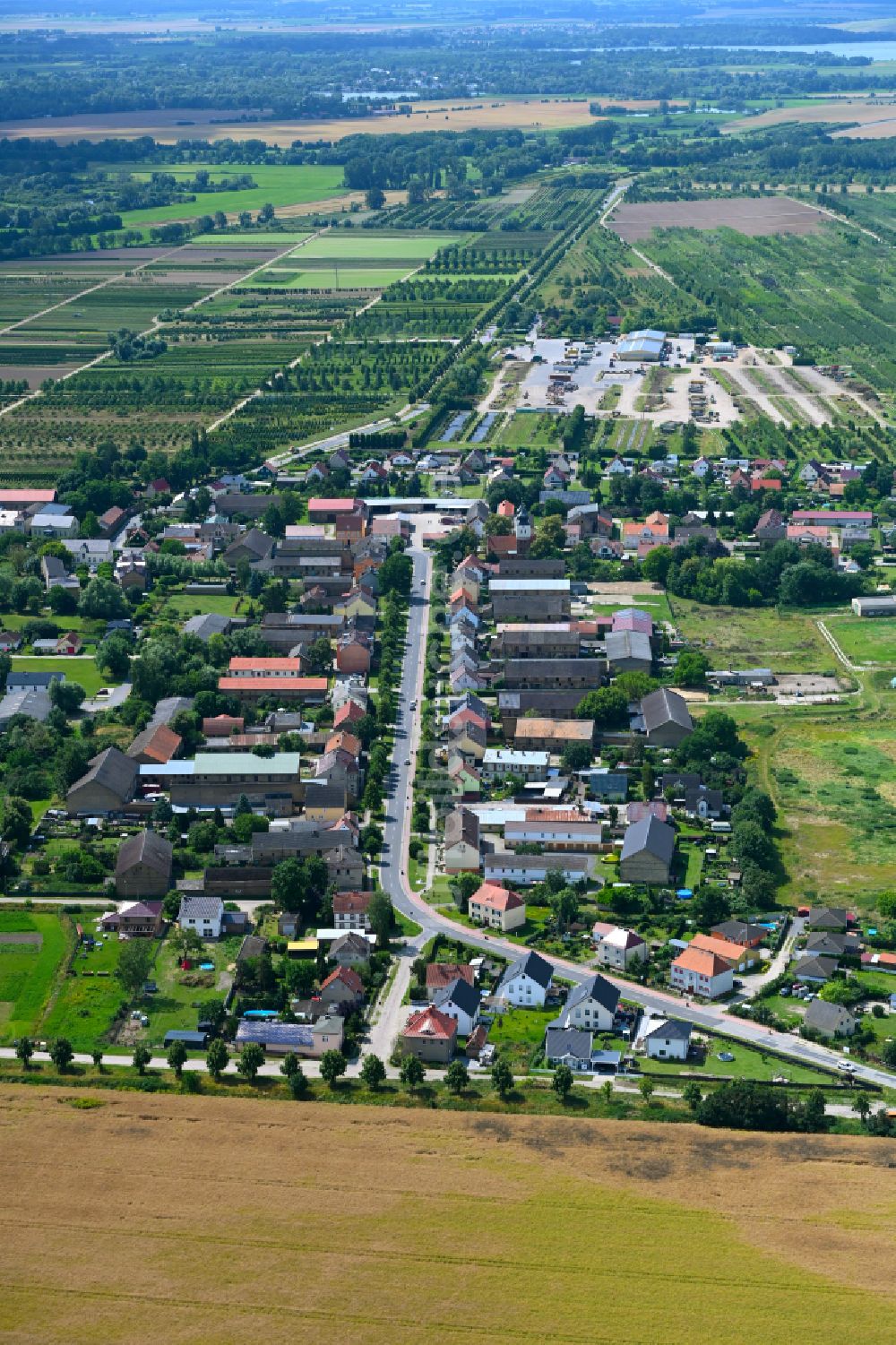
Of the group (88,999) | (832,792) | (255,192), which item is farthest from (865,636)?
(255,192)

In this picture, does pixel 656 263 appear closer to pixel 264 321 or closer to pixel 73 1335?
A: pixel 264 321

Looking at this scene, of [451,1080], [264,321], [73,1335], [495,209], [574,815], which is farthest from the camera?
[495,209]

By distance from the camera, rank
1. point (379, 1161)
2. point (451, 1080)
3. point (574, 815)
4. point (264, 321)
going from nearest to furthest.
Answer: point (379, 1161) → point (451, 1080) → point (574, 815) → point (264, 321)

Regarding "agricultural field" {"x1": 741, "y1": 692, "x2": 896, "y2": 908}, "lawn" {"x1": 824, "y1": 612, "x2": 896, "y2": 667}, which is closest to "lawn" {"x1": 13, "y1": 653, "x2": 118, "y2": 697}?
"agricultural field" {"x1": 741, "y1": 692, "x2": 896, "y2": 908}

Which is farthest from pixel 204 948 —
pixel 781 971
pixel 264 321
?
pixel 264 321

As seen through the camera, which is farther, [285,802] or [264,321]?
[264,321]

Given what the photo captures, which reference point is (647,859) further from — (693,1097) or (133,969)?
(133,969)

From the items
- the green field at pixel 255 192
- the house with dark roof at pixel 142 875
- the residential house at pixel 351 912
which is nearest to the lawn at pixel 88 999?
the house with dark roof at pixel 142 875

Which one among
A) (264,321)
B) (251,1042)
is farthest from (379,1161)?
(264,321)
